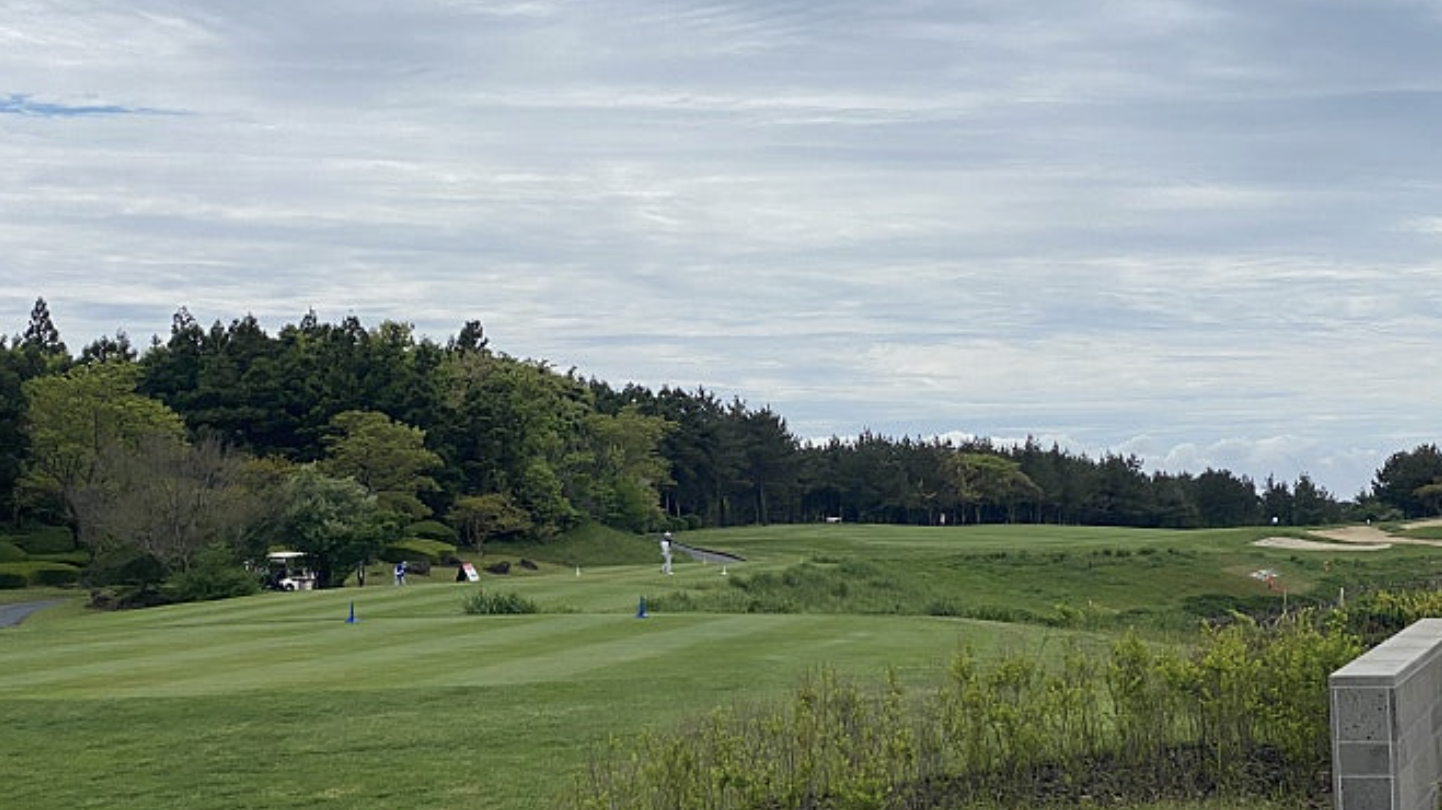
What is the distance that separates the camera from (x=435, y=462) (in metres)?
75.1

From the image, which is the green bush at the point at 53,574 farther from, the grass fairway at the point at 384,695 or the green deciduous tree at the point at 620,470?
the grass fairway at the point at 384,695

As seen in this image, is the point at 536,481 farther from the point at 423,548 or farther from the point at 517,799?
the point at 517,799

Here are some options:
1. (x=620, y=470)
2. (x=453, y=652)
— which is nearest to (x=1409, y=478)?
(x=620, y=470)

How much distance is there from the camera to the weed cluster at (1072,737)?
9.50 metres

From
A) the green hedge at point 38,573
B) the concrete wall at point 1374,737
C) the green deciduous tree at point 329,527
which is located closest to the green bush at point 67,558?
the green hedge at point 38,573

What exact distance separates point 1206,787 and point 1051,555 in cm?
5214

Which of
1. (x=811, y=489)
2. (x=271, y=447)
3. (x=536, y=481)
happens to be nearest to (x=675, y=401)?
(x=811, y=489)

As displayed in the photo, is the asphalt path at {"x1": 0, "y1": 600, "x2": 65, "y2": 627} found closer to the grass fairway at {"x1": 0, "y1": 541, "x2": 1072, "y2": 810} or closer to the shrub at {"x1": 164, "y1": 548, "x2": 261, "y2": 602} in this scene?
the shrub at {"x1": 164, "y1": 548, "x2": 261, "y2": 602}

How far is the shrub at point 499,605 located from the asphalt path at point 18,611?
64.0 ft

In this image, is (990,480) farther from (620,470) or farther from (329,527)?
(329,527)

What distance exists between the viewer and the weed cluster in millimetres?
9500

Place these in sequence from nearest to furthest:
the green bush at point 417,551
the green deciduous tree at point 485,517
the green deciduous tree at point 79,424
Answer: the green deciduous tree at point 79,424 → the green bush at point 417,551 → the green deciduous tree at point 485,517

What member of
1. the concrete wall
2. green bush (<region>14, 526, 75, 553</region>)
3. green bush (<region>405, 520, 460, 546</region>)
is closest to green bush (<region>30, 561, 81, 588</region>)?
green bush (<region>14, 526, 75, 553</region>)

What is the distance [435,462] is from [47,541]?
17.8m
